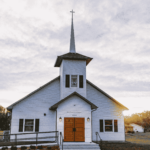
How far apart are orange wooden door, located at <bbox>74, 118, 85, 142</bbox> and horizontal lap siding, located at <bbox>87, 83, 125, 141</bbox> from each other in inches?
107

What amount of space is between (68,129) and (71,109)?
1.78m

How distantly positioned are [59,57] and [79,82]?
10.7 ft

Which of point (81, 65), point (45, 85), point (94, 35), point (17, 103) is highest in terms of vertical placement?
point (94, 35)

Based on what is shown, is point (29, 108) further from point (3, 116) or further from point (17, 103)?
point (3, 116)

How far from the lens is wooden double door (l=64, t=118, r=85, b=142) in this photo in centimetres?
1706

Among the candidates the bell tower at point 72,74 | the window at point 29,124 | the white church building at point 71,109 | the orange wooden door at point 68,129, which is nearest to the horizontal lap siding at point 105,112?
the white church building at point 71,109

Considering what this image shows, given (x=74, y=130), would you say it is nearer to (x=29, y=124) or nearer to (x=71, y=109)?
(x=71, y=109)

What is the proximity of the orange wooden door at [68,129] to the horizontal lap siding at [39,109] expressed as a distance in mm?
2302

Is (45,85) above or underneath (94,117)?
above

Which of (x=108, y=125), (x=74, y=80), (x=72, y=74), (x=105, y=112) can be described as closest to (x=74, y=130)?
(x=108, y=125)

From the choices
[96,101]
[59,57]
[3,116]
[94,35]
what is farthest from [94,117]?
[3,116]

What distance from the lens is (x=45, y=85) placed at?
65.1 ft

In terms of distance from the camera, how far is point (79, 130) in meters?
17.4

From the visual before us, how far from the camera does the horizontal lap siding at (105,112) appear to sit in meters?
19.7
